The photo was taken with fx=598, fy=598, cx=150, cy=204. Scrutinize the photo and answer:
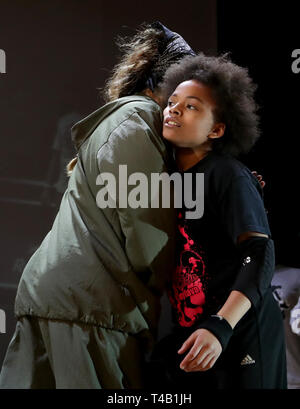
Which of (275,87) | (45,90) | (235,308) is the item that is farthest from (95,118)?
(275,87)

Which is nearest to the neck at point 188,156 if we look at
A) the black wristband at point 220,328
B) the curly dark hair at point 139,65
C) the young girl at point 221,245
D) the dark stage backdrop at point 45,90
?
the young girl at point 221,245

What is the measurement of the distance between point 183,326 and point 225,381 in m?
0.16

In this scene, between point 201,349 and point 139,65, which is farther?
point 139,65

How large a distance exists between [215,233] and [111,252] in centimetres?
23

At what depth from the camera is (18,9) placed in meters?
2.35

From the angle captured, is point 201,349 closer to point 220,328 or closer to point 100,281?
point 220,328

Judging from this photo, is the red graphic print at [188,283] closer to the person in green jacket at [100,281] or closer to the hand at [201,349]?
the person in green jacket at [100,281]

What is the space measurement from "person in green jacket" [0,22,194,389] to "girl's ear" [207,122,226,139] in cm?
11

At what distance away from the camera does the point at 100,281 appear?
4.26 feet

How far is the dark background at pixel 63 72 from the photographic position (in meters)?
2.38

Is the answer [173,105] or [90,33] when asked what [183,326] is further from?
[90,33]

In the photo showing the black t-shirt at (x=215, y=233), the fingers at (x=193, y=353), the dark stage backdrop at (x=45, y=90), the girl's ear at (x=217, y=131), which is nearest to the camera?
the fingers at (x=193, y=353)

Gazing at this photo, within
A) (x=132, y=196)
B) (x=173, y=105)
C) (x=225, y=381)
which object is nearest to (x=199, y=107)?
(x=173, y=105)

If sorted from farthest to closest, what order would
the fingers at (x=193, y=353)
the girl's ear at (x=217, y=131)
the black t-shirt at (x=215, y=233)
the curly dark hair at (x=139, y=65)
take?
1. the curly dark hair at (x=139, y=65)
2. the girl's ear at (x=217, y=131)
3. the black t-shirt at (x=215, y=233)
4. the fingers at (x=193, y=353)
